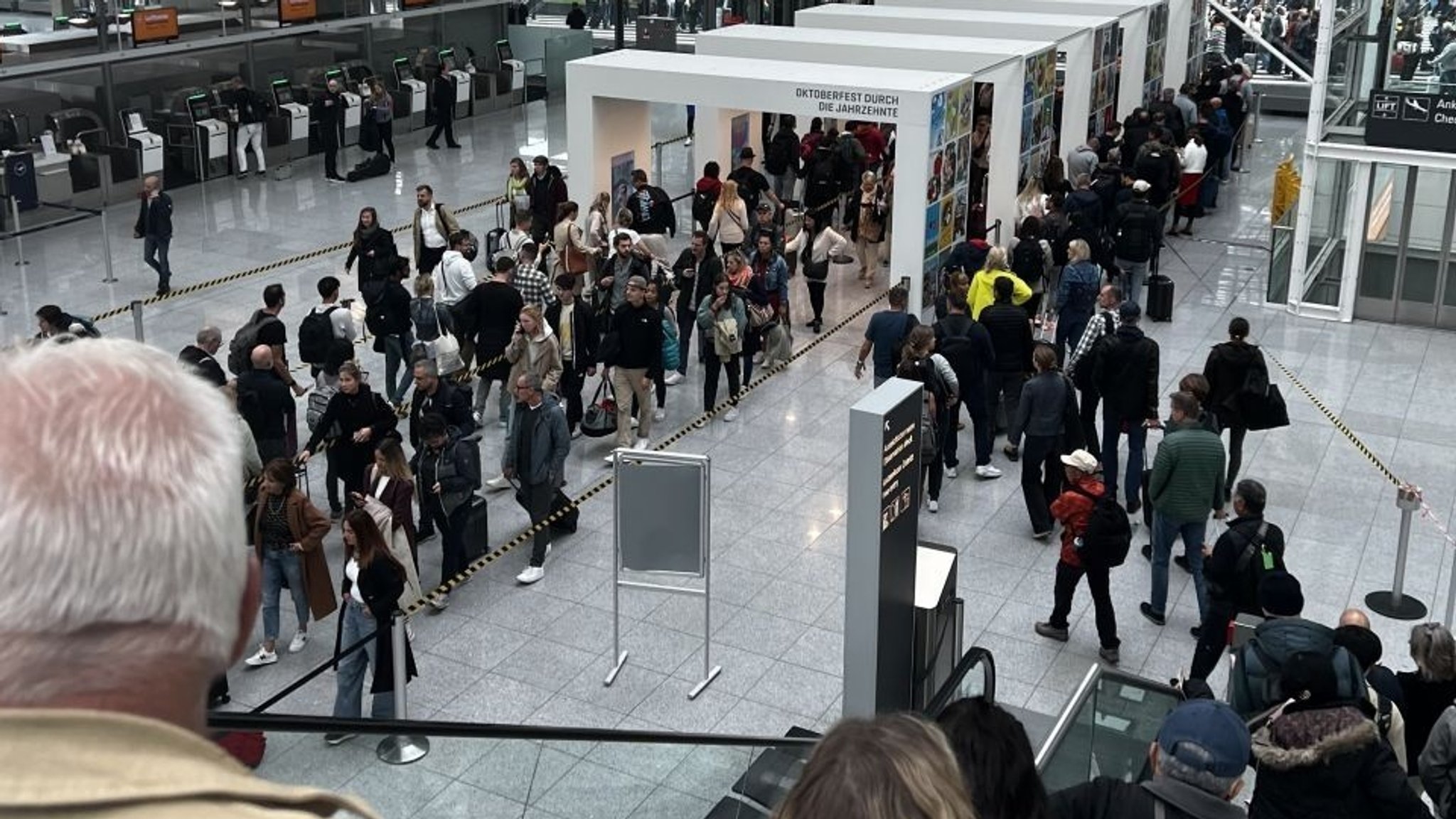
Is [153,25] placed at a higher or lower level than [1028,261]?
higher

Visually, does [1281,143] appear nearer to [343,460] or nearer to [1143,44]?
[1143,44]

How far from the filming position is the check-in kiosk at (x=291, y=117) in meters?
25.1

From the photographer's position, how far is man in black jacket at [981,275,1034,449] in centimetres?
1234

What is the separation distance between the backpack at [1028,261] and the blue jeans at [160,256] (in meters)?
8.99

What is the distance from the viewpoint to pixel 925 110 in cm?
1675

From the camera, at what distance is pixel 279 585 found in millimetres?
9406

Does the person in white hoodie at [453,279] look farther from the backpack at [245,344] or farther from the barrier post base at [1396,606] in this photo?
the barrier post base at [1396,606]

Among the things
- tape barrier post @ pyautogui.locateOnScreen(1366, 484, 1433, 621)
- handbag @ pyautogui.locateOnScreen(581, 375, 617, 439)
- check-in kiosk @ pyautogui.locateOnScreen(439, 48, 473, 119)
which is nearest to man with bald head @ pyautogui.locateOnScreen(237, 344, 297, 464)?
handbag @ pyautogui.locateOnScreen(581, 375, 617, 439)

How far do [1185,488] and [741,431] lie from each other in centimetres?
474

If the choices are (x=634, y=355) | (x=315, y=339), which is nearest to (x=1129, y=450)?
(x=634, y=355)

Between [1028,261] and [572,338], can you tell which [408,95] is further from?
[572,338]

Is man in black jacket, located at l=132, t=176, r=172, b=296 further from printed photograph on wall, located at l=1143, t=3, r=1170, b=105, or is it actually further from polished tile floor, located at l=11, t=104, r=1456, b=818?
printed photograph on wall, located at l=1143, t=3, r=1170, b=105

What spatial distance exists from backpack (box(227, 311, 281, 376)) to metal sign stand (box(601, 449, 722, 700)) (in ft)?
12.7

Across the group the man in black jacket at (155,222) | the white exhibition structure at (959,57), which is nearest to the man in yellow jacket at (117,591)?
the man in black jacket at (155,222)
